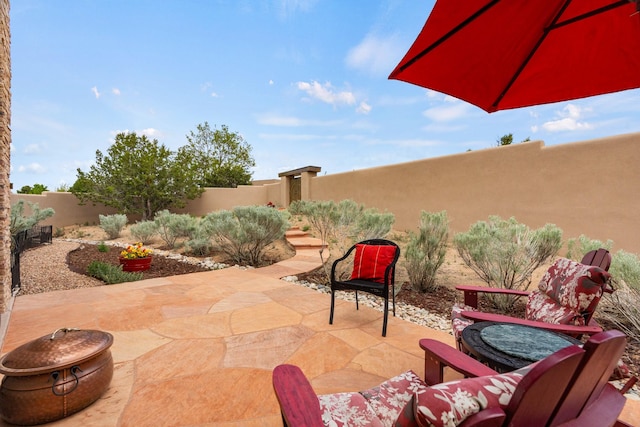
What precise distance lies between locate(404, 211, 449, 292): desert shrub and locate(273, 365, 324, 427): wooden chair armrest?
3.71m

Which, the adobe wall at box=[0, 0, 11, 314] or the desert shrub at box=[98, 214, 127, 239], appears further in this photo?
the desert shrub at box=[98, 214, 127, 239]

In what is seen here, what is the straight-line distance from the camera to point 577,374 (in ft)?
2.48

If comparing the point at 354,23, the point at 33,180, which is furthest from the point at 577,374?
the point at 33,180

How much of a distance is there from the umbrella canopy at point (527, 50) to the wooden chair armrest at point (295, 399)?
2.10m

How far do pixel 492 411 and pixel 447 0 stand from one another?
2164 millimetres

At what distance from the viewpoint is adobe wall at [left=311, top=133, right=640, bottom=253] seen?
5333mm

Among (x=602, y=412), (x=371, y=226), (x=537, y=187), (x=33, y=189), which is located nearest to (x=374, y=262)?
(x=602, y=412)

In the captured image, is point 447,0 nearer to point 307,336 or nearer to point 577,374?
point 577,374

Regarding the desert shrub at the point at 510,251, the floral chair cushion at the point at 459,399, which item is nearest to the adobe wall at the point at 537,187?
the desert shrub at the point at 510,251

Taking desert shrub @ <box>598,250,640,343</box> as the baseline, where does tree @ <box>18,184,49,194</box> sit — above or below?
above

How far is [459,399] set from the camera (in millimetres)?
700

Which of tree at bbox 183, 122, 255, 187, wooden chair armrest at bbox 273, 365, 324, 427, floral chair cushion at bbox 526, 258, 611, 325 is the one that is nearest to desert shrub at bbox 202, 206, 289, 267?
floral chair cushion at bbox 526, 258, 611, 325

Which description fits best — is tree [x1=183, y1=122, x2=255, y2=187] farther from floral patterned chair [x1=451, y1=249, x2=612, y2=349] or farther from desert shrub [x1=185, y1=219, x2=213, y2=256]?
floral patterned chair [x1=451, y1=249, x2=612, y2=349]

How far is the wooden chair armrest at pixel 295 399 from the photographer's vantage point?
0.88m
